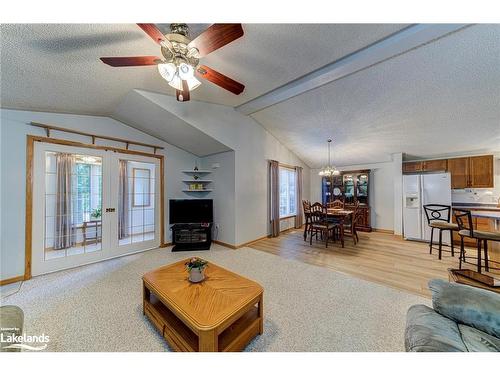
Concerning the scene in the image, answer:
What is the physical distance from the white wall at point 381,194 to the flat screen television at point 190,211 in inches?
194

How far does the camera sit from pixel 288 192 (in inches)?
230

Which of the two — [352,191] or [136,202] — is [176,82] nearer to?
[136,202]

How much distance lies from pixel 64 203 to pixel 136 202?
1.03m

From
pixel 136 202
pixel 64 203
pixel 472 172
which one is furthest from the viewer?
pixel 472 172

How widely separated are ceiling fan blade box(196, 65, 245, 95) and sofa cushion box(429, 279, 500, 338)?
2.17m

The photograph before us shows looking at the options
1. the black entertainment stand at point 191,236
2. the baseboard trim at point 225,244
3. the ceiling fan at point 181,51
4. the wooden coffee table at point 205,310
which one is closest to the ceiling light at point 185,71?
the ceiling fan at point 181,51

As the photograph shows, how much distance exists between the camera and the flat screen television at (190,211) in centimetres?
378

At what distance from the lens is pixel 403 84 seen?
2.50 meters

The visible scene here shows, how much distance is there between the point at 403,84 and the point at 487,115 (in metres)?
1.79

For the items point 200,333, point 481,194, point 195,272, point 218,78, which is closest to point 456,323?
point 200,333

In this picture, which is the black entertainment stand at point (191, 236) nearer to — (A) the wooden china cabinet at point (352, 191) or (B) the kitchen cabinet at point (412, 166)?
(A) the wooden china cabinet at point (352, 191)
